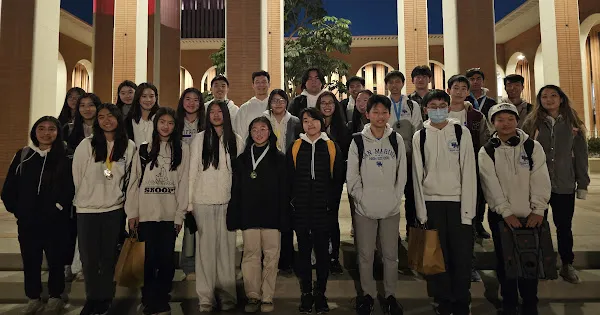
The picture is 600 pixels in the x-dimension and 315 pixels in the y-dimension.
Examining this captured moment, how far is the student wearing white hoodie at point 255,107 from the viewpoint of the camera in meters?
4.20

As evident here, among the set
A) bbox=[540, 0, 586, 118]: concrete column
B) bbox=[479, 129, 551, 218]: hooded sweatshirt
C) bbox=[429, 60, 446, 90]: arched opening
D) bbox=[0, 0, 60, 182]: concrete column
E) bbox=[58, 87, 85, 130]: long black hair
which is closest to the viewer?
bbox=[479, 129, 551, 218]: hooded sweatshirt

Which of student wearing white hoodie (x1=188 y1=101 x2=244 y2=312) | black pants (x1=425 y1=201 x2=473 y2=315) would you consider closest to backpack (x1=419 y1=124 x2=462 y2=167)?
black pants (x1=425 y1=201 x2=473 y2=315)

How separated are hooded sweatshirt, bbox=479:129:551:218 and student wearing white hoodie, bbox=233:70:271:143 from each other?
2.42m

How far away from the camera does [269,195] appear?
3.29 metres

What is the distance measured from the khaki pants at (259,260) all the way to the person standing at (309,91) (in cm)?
156

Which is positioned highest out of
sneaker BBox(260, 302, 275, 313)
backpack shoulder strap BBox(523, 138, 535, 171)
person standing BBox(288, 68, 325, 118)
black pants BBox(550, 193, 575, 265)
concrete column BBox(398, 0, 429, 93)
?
concrete column BBox(398, 0, 429, 93)

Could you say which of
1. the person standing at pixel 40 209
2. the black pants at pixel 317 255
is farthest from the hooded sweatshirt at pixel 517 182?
the person standing at pixel 40 209

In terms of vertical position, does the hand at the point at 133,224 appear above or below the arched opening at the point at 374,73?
below

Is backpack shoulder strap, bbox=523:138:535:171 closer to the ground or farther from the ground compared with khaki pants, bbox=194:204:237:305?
farther from the ground

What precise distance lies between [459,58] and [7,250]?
8.78 metres

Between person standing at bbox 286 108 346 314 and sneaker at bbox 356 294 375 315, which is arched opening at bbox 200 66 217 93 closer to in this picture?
person standing at bbox 286 108 346 314

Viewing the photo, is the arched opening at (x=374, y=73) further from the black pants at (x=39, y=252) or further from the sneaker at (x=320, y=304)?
the black pants at (x=39, y=252)

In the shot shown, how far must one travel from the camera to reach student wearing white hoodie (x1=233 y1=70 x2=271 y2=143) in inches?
165

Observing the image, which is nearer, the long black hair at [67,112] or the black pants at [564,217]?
the black pants at [564,217]
